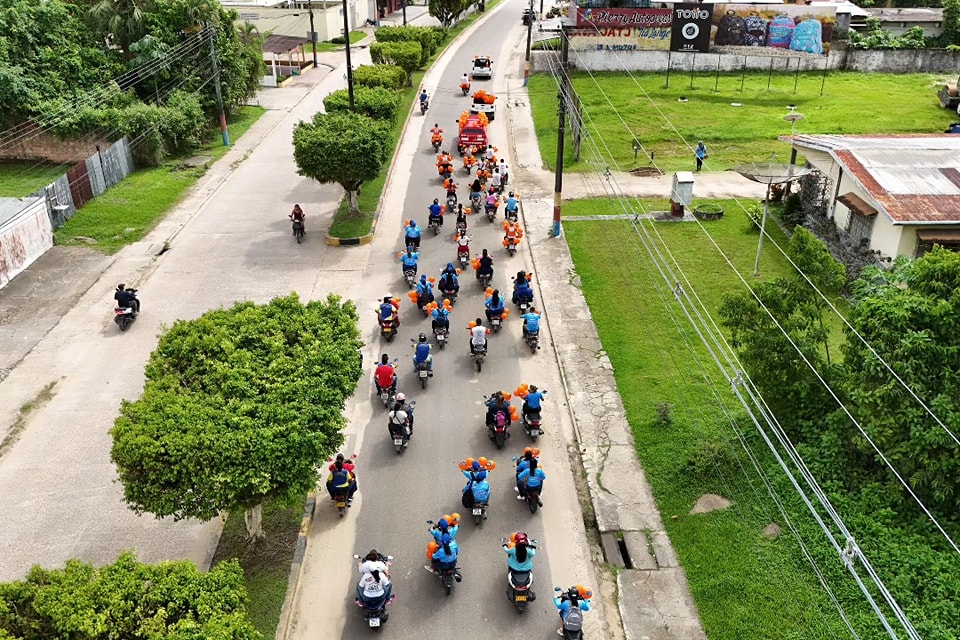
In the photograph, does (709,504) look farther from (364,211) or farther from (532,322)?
(364,211)

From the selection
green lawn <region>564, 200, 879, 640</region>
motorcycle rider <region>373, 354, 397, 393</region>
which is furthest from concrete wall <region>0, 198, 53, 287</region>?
green lawn <region>564, 200, 879, 640</region>

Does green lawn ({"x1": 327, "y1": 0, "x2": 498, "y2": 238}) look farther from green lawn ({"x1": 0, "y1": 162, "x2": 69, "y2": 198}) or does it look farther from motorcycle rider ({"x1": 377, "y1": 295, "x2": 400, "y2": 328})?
green lawn ({"x1": 0, "y1": 162, "x2": 69, "y2": 198})

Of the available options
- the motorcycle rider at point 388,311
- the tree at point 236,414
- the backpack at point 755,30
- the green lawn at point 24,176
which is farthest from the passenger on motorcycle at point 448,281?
the backpack at point 755,30

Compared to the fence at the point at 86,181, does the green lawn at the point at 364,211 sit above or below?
below

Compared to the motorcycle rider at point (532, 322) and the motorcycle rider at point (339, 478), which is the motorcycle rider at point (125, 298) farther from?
the motorcycle rider at point (532, 322)

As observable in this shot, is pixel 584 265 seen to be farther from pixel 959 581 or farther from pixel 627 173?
pixel 959 581

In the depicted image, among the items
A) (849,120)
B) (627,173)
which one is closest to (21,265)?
(627,173)
